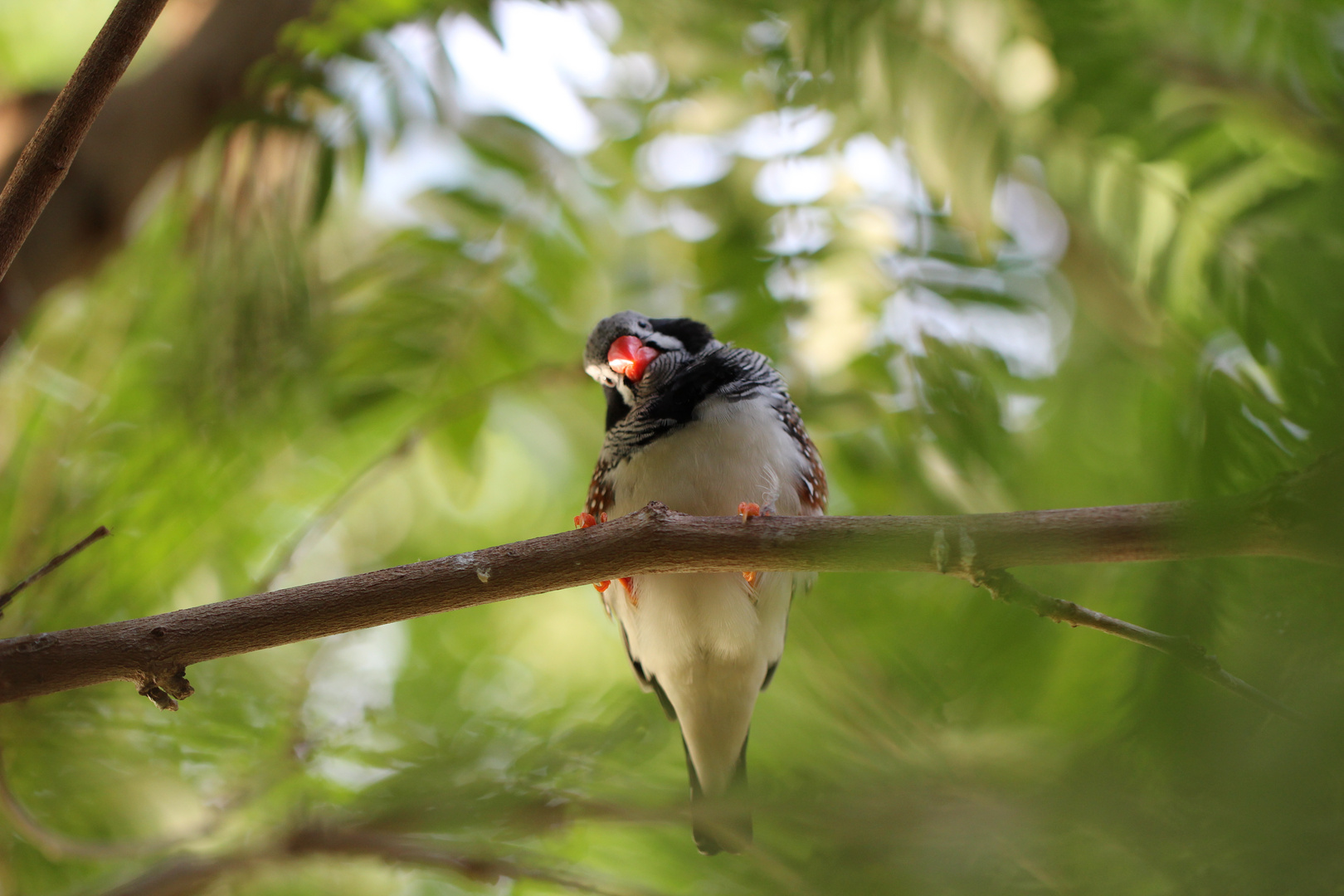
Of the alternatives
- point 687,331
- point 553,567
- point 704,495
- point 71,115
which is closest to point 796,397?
point 687,331

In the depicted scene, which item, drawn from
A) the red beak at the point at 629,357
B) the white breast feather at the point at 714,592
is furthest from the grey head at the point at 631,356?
the white breast feather at the point at 714,592

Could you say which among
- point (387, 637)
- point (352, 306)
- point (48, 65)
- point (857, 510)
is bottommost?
point (387, 637)

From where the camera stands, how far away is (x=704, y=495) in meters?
2.00

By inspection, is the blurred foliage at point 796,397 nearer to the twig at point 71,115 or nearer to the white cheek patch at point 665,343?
the white cheek patch at point 665,343

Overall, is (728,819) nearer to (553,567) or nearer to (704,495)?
(553,567)

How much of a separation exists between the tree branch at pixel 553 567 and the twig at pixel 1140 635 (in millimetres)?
75

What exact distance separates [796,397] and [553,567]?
1.39 metres

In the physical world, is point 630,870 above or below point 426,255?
below

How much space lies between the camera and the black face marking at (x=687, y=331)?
7.92 feet

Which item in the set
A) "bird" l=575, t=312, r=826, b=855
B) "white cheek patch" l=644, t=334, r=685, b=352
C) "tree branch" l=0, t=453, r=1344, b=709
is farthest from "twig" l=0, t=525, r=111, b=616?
"white cheek patch" l=644, t=334, r=685, b=352

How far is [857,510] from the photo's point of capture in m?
2.61

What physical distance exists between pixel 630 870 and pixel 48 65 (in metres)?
3.69

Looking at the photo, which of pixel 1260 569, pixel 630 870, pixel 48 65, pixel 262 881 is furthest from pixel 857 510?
pixel 48 65

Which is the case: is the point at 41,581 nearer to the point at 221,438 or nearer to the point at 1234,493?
the point at 221,438
